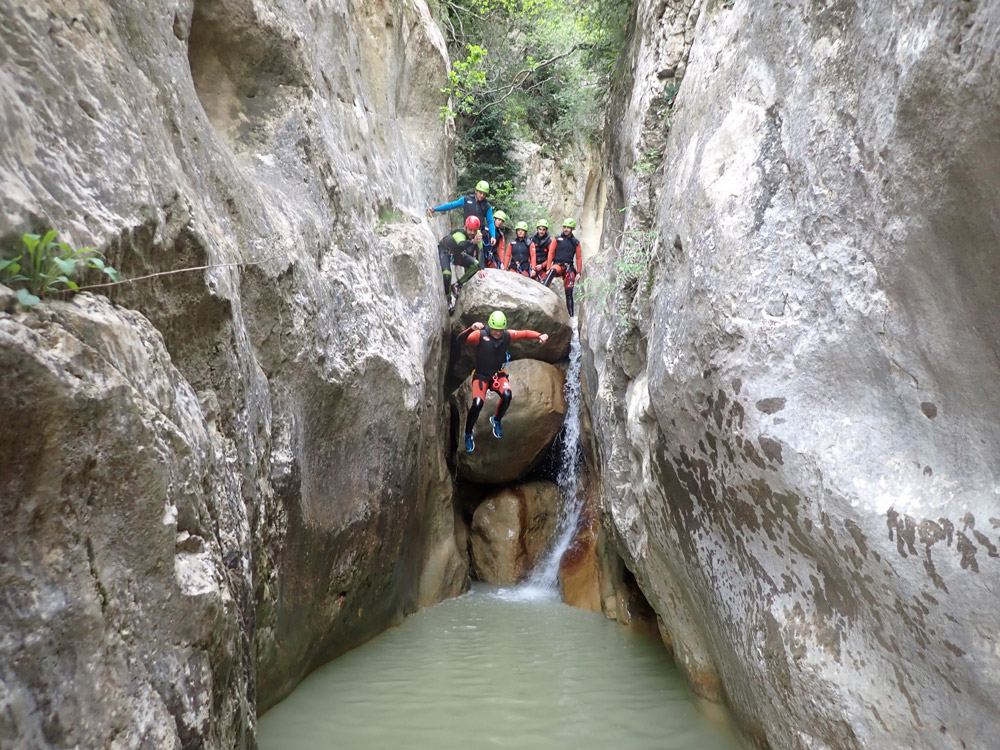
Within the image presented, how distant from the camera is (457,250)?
11570 mm

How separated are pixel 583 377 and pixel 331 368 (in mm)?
6011

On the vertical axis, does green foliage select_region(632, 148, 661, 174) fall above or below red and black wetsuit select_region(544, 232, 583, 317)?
below

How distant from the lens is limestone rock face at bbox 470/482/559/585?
1120 cm

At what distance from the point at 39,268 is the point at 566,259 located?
11.4m

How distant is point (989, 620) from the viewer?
2.66 m

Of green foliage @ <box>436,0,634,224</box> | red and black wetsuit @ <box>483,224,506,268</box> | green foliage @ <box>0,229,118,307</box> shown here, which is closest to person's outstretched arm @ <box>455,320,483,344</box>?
red and black wetsuit @ <box>483,224,506,268</box>

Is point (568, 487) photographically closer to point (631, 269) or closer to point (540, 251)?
point (540, 251)

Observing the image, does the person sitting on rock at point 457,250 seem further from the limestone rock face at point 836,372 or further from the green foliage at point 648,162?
the limestone rock face at point 836,372

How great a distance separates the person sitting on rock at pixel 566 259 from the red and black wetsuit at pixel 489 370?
3305mm

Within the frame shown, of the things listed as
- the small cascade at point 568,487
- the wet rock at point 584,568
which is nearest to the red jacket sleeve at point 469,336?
the small cascade at point 568,487

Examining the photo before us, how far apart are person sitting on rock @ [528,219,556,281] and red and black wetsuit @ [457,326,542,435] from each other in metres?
3.47

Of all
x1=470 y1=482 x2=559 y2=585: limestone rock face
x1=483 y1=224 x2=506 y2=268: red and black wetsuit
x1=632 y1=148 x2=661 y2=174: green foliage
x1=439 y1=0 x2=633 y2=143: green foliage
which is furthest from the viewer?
x1=483 y1=224 x2=506 y2=268: red and black wetsuit

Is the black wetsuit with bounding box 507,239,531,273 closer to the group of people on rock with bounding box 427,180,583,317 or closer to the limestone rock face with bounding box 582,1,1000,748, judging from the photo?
the group of people on rock with bounding box 427,180,583,317

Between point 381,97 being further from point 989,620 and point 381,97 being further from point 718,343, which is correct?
point 989,620
